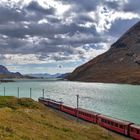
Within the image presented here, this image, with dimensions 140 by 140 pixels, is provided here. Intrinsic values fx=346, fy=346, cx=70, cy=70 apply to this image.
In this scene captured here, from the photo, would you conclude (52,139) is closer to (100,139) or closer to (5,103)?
(100,139)

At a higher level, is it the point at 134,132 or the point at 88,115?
the point at 88,115

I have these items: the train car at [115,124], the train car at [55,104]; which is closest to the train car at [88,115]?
the train car at [115,124]

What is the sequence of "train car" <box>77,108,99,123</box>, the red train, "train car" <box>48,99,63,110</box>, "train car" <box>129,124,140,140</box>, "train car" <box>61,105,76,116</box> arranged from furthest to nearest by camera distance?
"train car" <box>48,99,63,110</box>
"train car" <box>61,105,76,116</box>
"train car" <box>77,108,99,123</box>
the red train
"train car" <box>129,124,140,140</box>

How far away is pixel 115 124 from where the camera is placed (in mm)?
65062

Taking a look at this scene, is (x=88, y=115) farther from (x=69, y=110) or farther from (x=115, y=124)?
(x=69, y=110)

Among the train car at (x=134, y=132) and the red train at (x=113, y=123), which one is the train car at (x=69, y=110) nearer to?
the red train at (x=113, y=123)

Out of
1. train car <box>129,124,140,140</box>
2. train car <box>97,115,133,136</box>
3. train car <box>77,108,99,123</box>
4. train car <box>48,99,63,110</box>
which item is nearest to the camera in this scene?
train car <box>129,124,140,140</box>

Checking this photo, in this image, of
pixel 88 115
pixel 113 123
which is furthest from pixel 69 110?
pixel 113 123

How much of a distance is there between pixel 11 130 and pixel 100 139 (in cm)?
1429

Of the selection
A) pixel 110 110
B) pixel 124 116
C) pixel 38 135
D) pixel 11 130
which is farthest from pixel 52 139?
pixel 110 110

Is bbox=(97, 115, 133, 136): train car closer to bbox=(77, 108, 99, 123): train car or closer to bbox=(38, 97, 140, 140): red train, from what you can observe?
bbox=(38, 97, 140, 140): red train

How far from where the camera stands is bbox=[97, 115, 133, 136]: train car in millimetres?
60572

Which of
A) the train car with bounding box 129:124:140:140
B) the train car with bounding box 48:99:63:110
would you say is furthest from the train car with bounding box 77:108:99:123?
the train car with bounding box 48:99:63:110

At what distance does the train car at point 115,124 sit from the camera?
60572 millimetres
